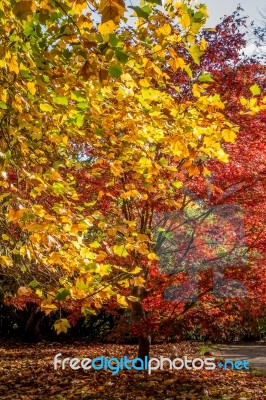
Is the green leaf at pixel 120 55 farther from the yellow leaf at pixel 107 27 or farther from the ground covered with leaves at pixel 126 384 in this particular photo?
the ground covered with leaves at pixel 126 384

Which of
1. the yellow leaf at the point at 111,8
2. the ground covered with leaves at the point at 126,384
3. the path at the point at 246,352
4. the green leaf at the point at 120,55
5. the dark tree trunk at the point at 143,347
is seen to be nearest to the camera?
the yellow leaf at the point at 111,8

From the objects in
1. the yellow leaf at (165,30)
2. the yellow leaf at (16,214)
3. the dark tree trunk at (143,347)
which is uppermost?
the yellow leaf at (165,30)

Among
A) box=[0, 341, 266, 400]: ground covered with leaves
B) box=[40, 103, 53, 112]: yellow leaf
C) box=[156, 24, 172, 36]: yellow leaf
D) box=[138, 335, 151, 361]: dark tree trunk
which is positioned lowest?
box=[0, 341, 266, 400]: ground covered with leaves

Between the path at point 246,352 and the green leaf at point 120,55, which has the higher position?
the green leaf at point 120,55

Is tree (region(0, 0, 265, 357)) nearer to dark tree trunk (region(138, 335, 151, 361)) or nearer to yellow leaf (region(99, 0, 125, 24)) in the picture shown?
yellow leaf (region(99, 0, 125, 24))

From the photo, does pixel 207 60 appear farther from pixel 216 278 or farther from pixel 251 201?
pixel 216 278

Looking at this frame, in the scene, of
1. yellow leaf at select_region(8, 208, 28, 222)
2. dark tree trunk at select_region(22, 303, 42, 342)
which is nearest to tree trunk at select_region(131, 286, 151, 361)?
yellow leaf at select_region(8, 208, 28, 222)

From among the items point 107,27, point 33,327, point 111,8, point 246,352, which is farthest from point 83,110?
point 33,327

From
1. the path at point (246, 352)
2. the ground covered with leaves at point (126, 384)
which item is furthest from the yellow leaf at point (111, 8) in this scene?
the path at point (246, 352)

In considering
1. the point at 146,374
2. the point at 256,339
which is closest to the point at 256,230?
the point at 146,374

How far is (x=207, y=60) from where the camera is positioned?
6.91m

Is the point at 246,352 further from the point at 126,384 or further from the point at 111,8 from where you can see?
the point at 111,8

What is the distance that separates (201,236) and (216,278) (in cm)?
115

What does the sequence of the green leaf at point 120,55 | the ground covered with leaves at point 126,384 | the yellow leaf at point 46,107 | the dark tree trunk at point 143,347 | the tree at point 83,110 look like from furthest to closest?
the dark tree trunk at point 143,347 < the ground covered with leaves at point 126,384 < the yellow leaf at point 46,107 < the tree at point 83,110 < the green leaf at point 120,55
